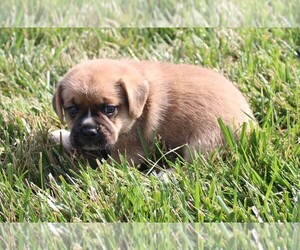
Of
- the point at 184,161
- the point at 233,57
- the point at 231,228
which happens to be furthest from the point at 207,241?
the point at 233,57

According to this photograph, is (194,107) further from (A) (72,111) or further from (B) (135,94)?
(A) (72,111)

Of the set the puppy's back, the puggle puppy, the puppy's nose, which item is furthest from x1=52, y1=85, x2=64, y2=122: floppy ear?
the puppy's back

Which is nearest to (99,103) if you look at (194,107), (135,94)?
(135,94)

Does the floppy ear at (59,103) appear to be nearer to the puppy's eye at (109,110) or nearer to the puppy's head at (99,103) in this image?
the puppy's head at (99,103)

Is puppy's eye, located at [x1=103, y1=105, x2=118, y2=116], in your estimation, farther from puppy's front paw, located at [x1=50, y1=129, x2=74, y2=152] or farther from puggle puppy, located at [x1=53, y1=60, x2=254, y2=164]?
puppy's front paw, located at [x1=50, y1=129, x2=74, y2=152]

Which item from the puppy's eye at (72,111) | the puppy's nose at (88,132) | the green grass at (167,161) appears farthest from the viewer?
the puppy's eye at (72,111)

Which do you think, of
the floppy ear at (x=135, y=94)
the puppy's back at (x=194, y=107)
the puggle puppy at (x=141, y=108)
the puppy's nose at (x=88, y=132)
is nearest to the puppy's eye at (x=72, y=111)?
the puggle puppy at (x=141, y=108)
